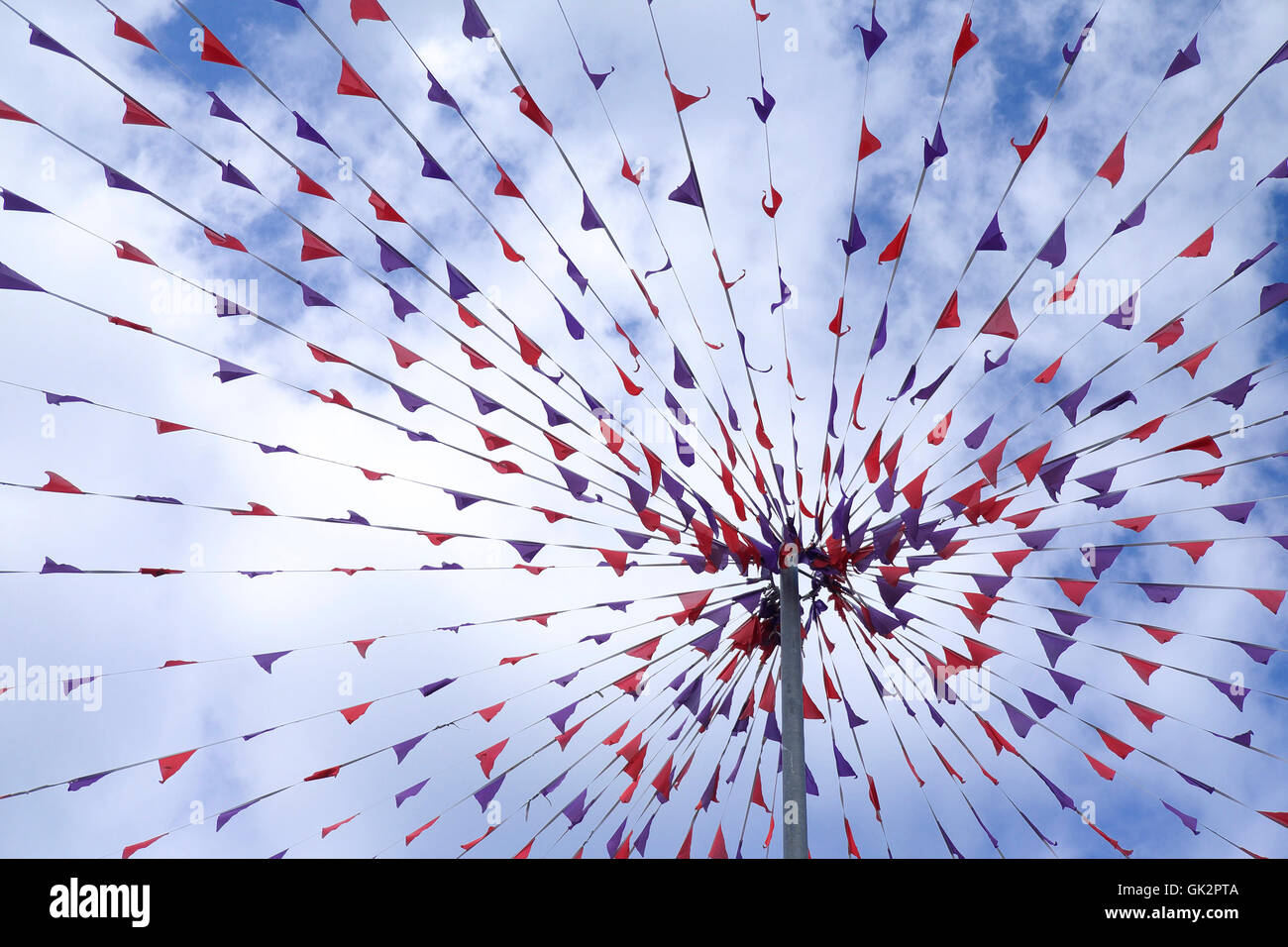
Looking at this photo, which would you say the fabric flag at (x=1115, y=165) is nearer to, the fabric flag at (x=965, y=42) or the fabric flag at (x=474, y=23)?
the fabric flag at (x=965, y=42)

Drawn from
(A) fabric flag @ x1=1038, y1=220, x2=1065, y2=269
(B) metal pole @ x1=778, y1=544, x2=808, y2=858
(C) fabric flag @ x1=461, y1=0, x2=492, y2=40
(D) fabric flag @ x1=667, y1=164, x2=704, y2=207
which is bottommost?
(B) metal pole @ x1=778, y1=544, x2=808, y2=858

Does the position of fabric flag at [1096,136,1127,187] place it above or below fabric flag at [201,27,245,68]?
below

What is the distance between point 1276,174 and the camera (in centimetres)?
679

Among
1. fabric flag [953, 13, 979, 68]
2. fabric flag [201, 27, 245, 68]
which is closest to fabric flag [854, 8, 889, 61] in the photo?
fabric flag [953, 13, 979, 68]

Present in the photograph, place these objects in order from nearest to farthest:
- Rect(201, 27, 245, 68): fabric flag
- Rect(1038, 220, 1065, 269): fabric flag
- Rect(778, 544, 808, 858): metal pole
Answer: Rect(201, 27, 245, 68): fabric flag
Rect(1038, 220, 1065, 269): fabric flag
Rect(778, 544, 808, 858): metal pole

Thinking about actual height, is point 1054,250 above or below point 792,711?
above

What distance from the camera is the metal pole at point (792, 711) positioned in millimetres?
8055

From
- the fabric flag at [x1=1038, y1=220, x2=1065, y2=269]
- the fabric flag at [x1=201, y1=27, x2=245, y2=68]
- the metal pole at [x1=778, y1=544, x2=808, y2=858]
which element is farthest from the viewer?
the metal pole at [x1=778, y1=544, x2=808, y2=858]

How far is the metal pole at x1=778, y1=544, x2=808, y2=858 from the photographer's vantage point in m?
8.06

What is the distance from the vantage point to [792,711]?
8.65 meters

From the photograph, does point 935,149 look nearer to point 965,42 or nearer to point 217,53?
point 965,42

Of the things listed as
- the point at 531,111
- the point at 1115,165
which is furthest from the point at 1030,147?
the point at 531,111

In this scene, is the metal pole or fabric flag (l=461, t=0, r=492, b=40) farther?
the metal pole

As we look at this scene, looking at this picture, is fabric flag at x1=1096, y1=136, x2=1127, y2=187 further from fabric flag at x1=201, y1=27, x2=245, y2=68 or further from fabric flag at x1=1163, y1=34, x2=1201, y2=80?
fabric flag at x1=201, y1=27, x2=245, y2=68
